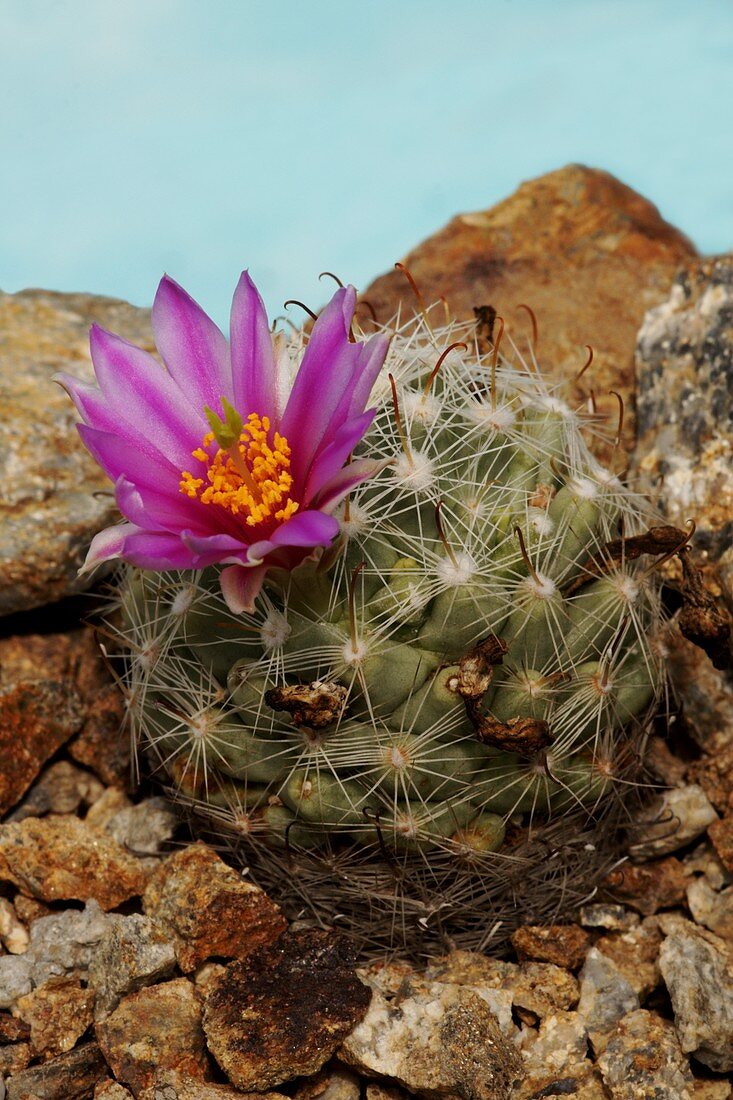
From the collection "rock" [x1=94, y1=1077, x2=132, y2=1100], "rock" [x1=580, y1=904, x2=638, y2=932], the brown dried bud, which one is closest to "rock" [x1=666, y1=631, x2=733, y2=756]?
"rock" [x1=580, y1=904, x2=638, y2=932]

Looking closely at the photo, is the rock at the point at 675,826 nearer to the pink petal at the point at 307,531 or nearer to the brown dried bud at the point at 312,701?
the brown dried bud at the point at 312,701

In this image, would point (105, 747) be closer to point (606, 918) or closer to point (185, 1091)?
point (185, 1091)

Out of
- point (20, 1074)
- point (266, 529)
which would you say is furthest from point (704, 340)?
point (20, 1074)

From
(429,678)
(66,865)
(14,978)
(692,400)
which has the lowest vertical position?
(14,978)

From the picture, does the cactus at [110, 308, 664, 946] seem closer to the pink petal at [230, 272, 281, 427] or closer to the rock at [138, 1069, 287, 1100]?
the pink petal at [230, 272, 281, 427]

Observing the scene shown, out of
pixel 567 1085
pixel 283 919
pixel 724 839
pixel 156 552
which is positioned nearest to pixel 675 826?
pixel 724 839

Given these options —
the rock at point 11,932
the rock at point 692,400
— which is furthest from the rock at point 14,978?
the rock at point 692,400
